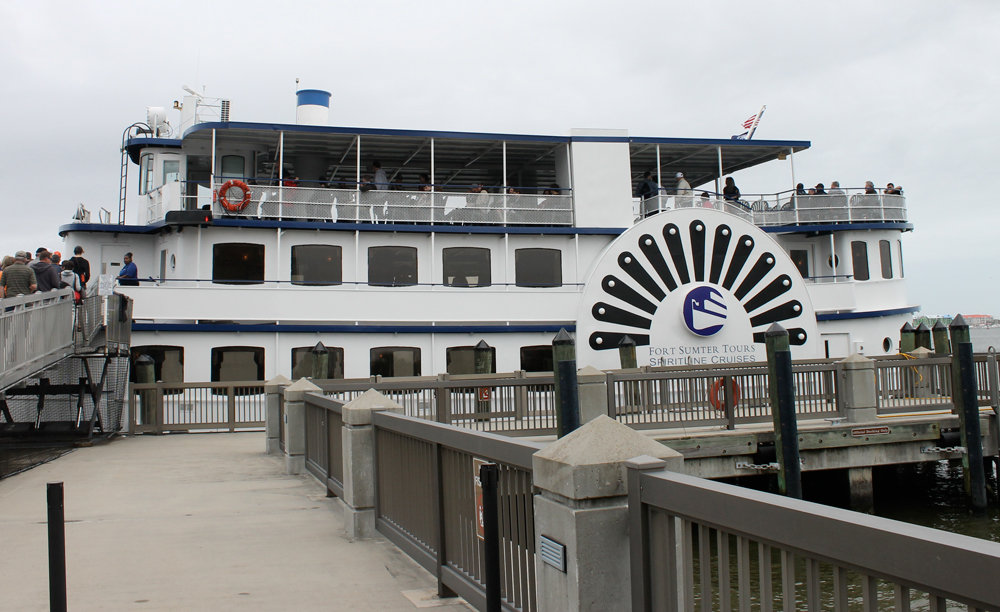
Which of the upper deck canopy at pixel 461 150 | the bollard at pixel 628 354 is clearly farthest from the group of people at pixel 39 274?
the bollard at pixel 628 354

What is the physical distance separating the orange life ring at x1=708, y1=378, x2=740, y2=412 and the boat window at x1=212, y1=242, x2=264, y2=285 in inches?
433

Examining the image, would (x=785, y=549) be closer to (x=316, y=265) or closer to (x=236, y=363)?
(x=236, y=363)

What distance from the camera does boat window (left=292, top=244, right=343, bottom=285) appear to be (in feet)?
63.2

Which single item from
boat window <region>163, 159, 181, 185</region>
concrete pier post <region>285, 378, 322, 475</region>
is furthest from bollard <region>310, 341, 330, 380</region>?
boat window <region>163, 159, 181, 185</region>

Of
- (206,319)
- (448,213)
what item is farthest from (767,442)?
(206,319)

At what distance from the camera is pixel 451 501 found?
193 inches

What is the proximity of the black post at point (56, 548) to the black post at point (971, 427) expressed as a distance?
40.2ft

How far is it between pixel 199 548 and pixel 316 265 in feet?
43.8

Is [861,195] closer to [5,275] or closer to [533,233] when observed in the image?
[533,233]

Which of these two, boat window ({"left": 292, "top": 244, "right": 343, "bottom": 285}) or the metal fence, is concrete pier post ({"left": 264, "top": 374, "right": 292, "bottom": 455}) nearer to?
Result: the metal fence

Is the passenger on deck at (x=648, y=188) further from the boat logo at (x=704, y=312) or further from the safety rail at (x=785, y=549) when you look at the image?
the safety rail at (x=785, y=549)

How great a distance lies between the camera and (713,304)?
21.0 m

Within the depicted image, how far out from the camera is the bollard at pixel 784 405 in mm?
10945

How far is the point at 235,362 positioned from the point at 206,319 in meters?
1.14
